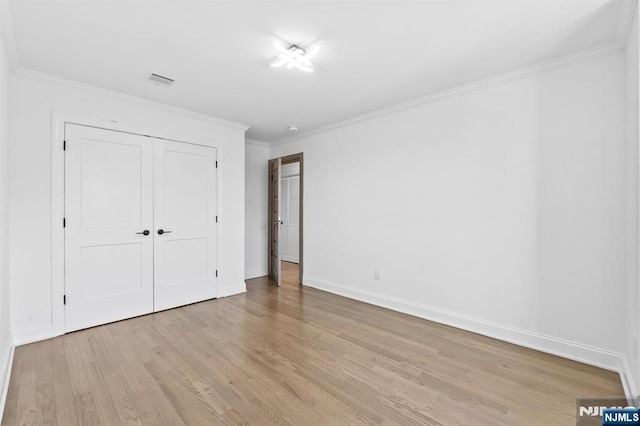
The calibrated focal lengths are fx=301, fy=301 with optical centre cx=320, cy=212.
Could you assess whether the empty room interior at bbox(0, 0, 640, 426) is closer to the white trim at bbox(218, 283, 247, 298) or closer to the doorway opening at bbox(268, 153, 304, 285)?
the white trim at bbox(218, 283, 247, 298)

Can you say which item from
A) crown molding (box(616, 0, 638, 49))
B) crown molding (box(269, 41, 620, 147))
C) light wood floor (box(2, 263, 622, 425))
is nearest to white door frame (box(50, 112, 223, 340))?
light wood floor (box(2, 263, 622, 425))

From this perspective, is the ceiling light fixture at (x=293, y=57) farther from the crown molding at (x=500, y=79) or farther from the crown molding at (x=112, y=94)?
the crown molding at (x=112, y=94)

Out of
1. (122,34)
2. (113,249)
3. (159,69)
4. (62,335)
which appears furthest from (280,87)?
(62,335)

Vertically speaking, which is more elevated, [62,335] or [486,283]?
[486,283]

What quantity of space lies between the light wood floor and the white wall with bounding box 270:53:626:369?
0.37 metres

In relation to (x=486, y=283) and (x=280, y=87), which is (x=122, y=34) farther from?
(x=486, y=283)

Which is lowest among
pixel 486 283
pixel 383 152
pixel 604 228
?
pixel 486 283

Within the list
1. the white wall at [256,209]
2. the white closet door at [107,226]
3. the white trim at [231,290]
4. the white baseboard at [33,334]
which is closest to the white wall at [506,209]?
the white trim at [231,290]

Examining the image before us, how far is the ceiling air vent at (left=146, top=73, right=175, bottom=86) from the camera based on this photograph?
2971 millimetres

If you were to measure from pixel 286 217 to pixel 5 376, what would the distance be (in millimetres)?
6107

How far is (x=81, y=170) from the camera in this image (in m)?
3.23

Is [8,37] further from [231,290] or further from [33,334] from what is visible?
[231,290]

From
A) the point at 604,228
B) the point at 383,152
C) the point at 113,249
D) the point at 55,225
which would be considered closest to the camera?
the point at 604,228

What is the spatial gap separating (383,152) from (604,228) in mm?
2371
